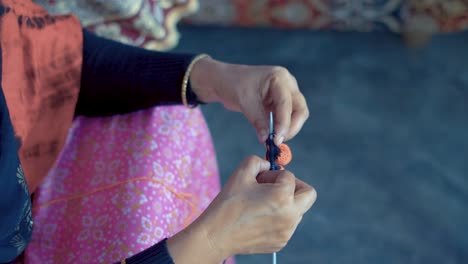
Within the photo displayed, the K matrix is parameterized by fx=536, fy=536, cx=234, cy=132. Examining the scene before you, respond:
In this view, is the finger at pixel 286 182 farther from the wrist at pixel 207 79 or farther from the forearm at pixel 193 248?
the wrist at pixel 207 79

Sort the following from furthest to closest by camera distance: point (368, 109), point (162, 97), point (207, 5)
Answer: point (207, 5) → point (368, 109) → point (162, 97)

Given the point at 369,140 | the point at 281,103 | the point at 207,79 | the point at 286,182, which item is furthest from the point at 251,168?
the point at 369,140

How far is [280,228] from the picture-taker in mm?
752

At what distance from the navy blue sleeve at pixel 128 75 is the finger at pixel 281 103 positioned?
0.60 ft

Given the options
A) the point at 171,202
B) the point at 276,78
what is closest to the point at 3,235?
the point at 171,202

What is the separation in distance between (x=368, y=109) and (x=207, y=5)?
26.8 inches

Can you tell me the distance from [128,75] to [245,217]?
1.42 feet

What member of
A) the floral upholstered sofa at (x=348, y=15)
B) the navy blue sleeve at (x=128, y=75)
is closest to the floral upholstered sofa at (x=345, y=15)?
the floral upholstered sofa at (x=348, y=15)

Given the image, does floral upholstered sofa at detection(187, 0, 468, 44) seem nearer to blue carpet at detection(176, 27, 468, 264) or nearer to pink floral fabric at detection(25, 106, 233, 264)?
blue carpet at detection(176, 27, 468, 264)

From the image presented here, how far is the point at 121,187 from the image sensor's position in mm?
973

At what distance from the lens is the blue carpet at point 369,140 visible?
1.53 meters

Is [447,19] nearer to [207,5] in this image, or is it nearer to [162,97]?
[207,5]

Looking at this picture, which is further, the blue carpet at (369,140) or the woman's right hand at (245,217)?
the blue carpet at (369,140)

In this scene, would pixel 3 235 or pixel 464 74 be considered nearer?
pixel 3 235
